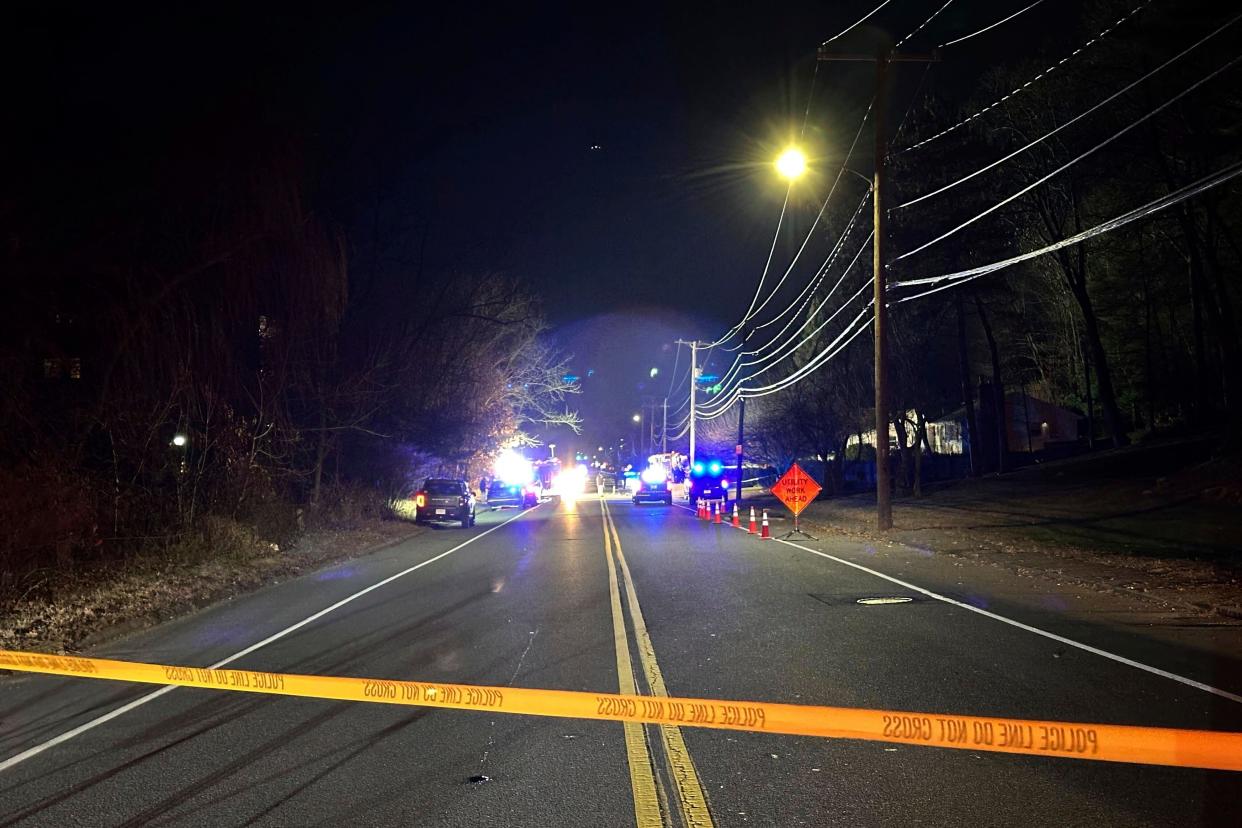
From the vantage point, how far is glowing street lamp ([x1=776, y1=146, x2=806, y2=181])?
20.2m

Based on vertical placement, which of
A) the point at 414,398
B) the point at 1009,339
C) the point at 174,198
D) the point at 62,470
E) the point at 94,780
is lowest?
the point at 94,780

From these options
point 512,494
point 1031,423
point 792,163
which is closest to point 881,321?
point 792,163

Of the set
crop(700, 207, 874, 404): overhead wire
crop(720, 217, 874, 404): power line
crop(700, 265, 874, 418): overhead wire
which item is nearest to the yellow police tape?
crop(700, 207, 874, 404): overhead wire

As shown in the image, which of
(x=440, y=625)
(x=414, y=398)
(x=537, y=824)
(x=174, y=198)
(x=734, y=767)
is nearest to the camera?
(x=537, y=824)

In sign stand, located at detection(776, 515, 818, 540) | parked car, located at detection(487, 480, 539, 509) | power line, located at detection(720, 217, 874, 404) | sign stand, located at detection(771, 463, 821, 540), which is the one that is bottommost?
sign stand, located at detection(776, 515, 818, 540)

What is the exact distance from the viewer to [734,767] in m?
5.39

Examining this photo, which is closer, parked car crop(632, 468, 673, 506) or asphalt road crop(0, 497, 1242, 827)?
asphalt road crop(0, 497, 1242, 827)

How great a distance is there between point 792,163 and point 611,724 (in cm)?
1663

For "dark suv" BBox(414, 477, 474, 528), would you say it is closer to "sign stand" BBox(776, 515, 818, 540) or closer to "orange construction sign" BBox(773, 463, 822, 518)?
"sign stand" BBox(776, 515, 818, 540)

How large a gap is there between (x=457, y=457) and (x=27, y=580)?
94.4ft

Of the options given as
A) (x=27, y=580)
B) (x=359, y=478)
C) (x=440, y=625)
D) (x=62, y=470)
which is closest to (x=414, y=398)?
(x=359, y=478)

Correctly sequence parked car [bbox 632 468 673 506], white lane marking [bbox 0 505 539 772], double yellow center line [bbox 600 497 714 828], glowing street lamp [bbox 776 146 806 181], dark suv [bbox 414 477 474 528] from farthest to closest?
parked car [bbox 632 468 673 506], dark suv [bbox 414 477 474 528], glowing street lamp [bbox 776 146 806 181], white lane marking [bbox 0 505 539 772], double yellow center line [bbox 600 497 714 828]

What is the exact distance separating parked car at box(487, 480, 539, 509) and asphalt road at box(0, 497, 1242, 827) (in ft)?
125

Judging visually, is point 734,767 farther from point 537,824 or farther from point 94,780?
point 94,780
